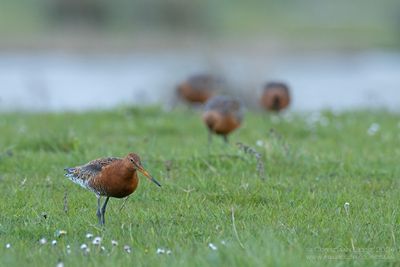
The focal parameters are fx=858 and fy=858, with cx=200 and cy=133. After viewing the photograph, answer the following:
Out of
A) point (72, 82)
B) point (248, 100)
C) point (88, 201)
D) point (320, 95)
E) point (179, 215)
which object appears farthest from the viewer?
point (72, 82)

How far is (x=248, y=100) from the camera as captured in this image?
17000 millimetres

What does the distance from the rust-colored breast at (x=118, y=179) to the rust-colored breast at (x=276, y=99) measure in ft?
20.7

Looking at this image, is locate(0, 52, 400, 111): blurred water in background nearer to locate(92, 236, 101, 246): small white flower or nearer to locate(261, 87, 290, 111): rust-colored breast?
locate(261, 87, 290, 111): rust-colored breast

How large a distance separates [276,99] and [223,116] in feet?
7.51

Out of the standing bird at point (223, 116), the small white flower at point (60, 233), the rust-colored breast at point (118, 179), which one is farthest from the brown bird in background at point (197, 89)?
the small white flower at point (60, 233)

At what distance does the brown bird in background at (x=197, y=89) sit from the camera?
44.9ft

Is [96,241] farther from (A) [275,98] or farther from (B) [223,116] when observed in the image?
(A) [275,98]

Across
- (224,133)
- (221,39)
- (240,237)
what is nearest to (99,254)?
(240,237)

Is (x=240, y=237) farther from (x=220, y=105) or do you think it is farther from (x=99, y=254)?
(x=220, y=105)

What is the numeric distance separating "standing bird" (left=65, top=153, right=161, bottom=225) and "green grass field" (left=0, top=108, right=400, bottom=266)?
245mm

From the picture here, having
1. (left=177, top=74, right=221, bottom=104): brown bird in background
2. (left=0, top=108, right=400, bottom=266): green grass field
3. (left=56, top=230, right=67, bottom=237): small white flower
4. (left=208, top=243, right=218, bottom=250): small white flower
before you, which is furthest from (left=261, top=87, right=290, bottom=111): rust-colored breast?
(left=208, top=243, right=218, bottom=250): small white flower

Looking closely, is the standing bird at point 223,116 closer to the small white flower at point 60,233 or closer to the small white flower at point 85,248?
the small white flower at point 60,233

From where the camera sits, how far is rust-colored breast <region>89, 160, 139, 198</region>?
5906 mm

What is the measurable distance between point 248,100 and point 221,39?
15.0m
